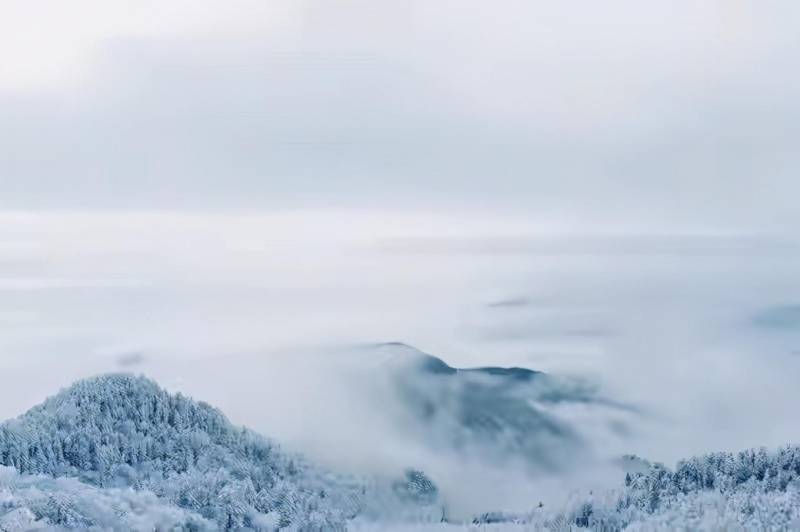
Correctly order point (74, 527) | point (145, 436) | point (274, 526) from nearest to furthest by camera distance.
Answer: point (74, 527), point (274, 526), point (145, 436)

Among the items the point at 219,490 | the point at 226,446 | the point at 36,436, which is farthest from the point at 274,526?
the point at 36,436

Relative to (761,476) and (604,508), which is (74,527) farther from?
(761,476)

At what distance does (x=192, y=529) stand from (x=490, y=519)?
1405 inches

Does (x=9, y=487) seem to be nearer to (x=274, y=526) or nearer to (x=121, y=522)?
(x=121, y=522)

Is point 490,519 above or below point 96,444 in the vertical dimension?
below

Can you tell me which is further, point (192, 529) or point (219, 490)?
point (219, 490)

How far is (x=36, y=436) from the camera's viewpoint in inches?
5084

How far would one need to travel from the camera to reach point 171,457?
136m

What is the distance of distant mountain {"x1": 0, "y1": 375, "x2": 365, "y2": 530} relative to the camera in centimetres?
12612

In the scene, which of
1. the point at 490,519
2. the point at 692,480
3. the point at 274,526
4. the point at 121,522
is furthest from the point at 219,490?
the point at 692,480

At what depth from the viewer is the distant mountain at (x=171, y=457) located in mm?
126125

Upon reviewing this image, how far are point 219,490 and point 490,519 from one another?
31552mm

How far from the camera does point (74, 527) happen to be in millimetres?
108438

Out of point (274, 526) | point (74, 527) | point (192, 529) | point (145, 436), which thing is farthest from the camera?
point (145, 436)
